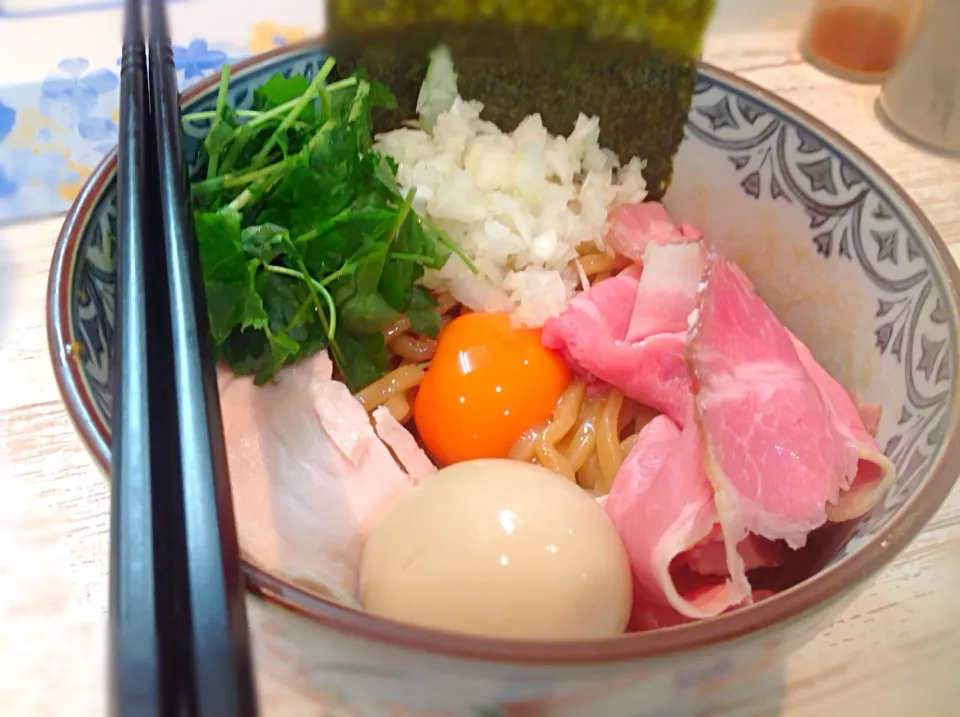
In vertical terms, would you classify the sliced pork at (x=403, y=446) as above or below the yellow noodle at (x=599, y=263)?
below

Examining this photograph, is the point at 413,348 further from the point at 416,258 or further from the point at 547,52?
the point at 547,52

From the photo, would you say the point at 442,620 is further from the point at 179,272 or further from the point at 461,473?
the point at 179,272

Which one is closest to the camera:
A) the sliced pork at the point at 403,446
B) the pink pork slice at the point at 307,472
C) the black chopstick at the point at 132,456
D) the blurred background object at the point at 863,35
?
the black chopstick at the point at 132,456

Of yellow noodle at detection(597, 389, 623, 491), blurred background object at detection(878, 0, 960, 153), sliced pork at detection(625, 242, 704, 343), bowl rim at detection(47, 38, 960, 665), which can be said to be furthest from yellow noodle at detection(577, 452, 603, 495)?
blurred background object at detection(878, 0, 960, 153)

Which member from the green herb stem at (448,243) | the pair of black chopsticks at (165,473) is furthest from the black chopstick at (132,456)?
the green herb stem at (448,243)

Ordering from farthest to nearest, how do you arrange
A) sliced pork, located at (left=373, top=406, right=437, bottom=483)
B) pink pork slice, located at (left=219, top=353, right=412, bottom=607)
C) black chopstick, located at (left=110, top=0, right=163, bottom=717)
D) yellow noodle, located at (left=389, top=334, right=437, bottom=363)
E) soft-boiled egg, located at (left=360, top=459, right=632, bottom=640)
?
yellow noodle, located at (left=389, top=334, right=437, bottom=363)
sliced pork, located at (left=373, top=406, right=437, bottom=483)
pink pork slice, located at (left=219, top=353, right=412, bottom=607)
soft-boiled egg, located at (left=360, top=459, right=632, bottom=640)
black chopstick, located at (left=110, top=0, right=163, bottom=717)

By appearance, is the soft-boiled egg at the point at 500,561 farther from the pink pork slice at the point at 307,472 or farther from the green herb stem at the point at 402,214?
the green herb stem at the point at 402,214

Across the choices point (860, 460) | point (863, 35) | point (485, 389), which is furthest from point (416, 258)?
point (863, 35)

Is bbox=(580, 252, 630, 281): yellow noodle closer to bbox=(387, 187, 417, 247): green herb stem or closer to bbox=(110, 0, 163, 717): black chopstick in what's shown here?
bbox=(387, 187, 417, 247): green herb stem
